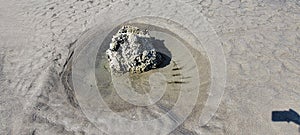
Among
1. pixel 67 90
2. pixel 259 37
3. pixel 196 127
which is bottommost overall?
pixel 196 127

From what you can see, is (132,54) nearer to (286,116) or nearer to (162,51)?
(162,51)

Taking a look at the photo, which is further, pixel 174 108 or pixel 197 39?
pixel 197 39

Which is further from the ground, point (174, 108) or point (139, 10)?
point (139, 10)

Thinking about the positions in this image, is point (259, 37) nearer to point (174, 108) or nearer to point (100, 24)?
point (174, 108)

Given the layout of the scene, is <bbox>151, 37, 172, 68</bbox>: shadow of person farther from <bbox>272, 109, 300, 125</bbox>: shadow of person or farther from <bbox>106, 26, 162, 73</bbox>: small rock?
<bbox>272, 109, 300, 125</bbox>: shadow of person

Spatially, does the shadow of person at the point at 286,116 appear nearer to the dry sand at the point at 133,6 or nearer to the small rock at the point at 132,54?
the dry sand at the point at 133,6

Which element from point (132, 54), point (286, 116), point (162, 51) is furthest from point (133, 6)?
point (286, 116)

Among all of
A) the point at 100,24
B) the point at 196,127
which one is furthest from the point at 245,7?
the point at 196,127
